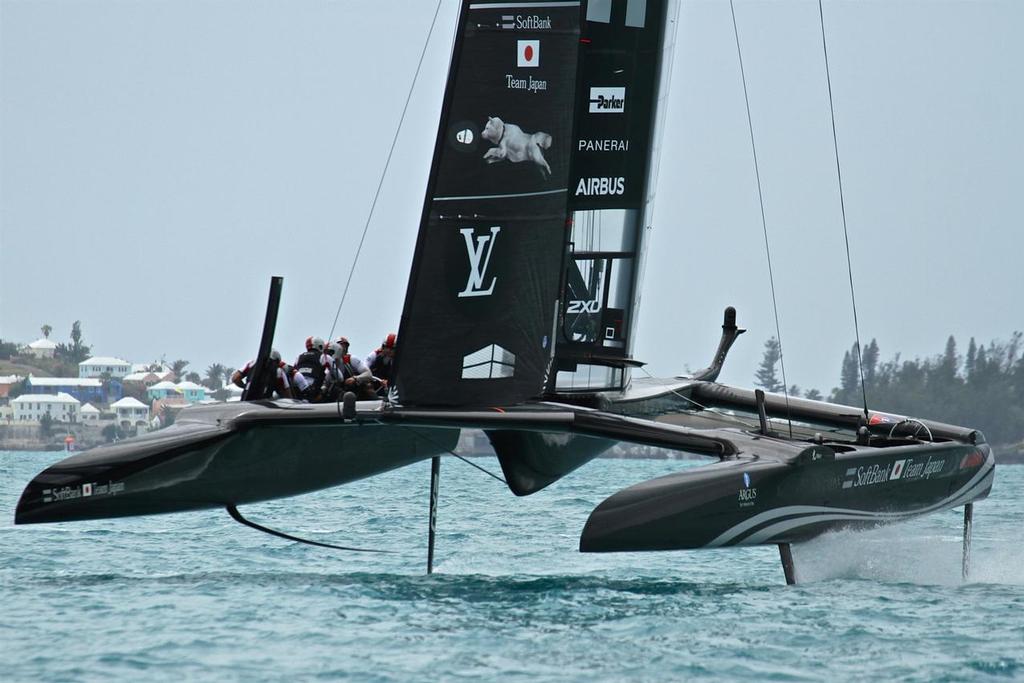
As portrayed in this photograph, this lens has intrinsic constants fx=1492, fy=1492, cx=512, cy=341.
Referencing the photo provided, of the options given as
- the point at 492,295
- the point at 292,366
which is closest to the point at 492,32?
the point at 492,295

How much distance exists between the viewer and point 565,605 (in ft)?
21.4

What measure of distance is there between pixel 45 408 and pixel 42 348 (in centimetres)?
2279

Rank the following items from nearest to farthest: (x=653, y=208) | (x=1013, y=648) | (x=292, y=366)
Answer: (x=1013, y=648) < (x=292, y=366) < (x=653, y=208)

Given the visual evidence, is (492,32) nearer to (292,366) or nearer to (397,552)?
(292,366)

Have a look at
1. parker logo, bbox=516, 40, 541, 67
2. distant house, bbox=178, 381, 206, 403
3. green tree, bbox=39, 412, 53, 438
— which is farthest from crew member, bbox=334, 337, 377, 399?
distant house, bbox=178, 381, 206, 403

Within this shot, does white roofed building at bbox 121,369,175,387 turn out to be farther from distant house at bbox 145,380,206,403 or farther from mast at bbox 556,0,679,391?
mast at bbox 556,0,679,391

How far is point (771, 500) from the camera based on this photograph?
683cm

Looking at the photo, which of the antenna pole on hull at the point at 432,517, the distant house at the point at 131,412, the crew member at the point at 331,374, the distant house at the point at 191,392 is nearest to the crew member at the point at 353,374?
the crew member at the point at 331,374

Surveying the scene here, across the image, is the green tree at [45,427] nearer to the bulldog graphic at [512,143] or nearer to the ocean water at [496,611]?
the ocean water at [496,611]

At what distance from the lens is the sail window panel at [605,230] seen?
348 inches

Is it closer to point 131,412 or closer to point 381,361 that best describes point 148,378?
point 131,412

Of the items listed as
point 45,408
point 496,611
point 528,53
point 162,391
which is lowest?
point 45,408

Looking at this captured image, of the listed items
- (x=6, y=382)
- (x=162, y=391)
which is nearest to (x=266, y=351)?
(x=162, y=391)

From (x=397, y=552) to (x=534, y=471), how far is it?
1149mm
